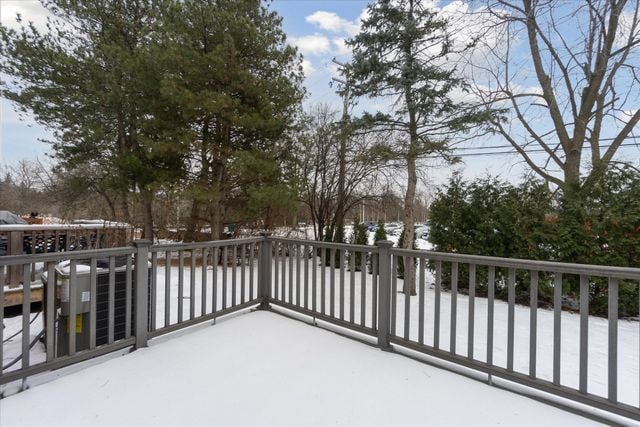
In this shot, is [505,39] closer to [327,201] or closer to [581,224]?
[581,224]

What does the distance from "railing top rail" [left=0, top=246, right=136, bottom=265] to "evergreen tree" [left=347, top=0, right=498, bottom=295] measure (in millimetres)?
4039

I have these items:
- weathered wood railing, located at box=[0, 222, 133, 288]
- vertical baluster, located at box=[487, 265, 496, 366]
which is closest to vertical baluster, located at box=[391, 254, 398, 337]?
vertical baluster, located at box=[487, 265, 496, 366]

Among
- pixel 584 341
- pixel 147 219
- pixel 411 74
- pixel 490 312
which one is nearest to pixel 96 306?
pixel 490 312

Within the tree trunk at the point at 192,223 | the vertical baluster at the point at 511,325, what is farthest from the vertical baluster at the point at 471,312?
the tree trunk at the point at 192,223

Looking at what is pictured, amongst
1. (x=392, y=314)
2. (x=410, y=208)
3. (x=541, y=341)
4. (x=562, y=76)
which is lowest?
(x=541, y=341)

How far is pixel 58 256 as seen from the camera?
80.4 inches

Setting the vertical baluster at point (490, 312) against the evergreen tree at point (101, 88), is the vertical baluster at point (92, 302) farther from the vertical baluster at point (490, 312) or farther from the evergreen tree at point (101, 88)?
the evergreen tree at point (101, 88)

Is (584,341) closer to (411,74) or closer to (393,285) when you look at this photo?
(393,285)

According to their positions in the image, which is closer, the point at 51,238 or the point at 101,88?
the point at 51,238

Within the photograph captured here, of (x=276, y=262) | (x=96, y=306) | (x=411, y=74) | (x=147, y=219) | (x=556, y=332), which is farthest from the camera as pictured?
(x=147, y=219)

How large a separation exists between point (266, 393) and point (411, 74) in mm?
4720

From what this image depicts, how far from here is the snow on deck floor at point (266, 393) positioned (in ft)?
5.73

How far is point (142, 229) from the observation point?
28.0 ft

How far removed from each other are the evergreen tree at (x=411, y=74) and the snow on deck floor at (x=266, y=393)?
2.98 m
